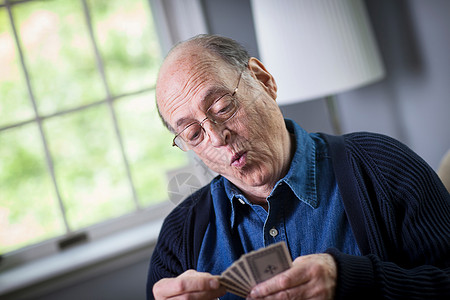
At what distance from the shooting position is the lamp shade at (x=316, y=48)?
1.97 metres

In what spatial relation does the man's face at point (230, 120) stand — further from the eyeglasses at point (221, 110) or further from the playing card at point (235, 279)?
the playing card at point (235, 279)

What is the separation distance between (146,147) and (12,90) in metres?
0.73

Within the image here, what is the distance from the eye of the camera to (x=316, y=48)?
197 centimetres

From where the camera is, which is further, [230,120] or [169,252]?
[169,252]

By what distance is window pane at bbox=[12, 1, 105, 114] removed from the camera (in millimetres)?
2344

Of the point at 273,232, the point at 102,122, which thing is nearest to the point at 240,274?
the point at 273,232

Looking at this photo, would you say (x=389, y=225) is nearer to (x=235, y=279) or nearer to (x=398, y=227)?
(x=398, y=227)

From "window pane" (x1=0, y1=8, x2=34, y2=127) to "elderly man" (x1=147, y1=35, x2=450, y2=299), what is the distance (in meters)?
1.42

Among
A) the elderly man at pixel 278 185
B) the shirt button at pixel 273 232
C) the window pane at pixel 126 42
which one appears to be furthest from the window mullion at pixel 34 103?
the shirt button at pixel 273 232

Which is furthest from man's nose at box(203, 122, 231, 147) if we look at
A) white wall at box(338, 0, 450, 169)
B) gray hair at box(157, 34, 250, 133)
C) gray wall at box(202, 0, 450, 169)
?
white wall at box(338, 0, 450, 169)

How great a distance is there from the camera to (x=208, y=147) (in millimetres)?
1165

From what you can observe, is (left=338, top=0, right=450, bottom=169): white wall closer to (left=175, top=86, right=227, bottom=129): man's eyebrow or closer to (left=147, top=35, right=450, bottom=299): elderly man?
(left=147, top=35, right=450, bottom=299): elderly man

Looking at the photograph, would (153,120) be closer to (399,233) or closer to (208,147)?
(208,147)

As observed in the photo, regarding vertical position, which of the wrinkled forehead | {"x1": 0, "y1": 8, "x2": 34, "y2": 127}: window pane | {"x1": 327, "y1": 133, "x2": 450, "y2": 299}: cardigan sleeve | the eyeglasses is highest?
{"x1": 0, "y1": 8, "x2": 34, "y2": 127}: window pane
